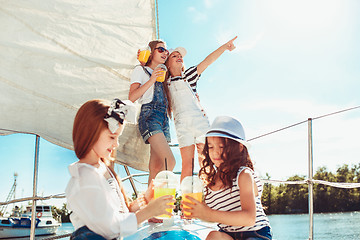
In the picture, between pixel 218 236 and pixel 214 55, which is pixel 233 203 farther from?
pixel 214 55

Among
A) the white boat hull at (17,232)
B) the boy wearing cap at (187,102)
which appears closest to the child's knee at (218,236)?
the boy wearing cap at (187,102)

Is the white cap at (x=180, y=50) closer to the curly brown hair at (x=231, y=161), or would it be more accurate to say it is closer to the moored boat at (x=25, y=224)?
the curly brown hair at (x=231, y=161)

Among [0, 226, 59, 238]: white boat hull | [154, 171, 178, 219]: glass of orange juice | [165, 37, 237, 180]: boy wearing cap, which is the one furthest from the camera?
[0, 226, 59, 238]: white boat hull

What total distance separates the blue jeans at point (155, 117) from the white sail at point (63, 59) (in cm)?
31

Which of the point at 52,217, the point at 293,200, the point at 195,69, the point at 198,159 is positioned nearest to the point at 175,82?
the point at 195,69

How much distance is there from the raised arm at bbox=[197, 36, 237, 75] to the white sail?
2.12ft

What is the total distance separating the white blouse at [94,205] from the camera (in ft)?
4.59

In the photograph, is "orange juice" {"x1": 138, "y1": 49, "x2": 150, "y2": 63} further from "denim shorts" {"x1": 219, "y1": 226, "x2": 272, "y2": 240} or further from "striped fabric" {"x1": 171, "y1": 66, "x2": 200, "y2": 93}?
Answer: "denim shorts" {"x1": 219, "y1": 226, "x2": 272, "y2": 240}

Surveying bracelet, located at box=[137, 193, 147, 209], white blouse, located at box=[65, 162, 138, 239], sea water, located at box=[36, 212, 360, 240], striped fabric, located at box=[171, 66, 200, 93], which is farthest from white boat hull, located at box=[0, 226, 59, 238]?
white blouse, located at box=[65, 162, 138, 239]

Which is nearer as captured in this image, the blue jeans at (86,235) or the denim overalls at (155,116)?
the blue jeans at (86,235)

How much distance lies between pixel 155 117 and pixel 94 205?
169 centimetres

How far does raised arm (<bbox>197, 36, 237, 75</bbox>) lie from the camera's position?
3.43 meters

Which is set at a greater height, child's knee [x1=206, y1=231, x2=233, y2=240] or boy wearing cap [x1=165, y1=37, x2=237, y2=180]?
boy wearing cap [x1=165, y1=37, x2=237, y2=180]

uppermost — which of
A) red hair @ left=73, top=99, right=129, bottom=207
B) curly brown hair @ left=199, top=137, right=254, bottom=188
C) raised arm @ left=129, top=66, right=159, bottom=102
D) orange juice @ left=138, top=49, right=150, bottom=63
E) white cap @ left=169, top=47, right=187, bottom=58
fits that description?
white cap @ left=169, top=47, right=187, bottom=58
